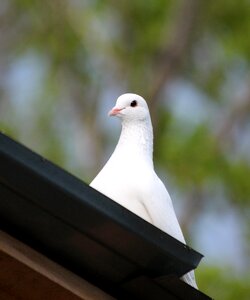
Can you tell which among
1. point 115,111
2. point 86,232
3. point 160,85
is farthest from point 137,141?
point 160,85

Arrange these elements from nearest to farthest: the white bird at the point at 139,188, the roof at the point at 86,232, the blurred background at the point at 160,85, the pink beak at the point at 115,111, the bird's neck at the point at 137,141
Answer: the roof at the point at 86,232 → the white bird at the point at 139,188 → the bird's neck at the point at 137,141 → the pink beak at the point at 115,111 → the blurred background at the point at 160,85

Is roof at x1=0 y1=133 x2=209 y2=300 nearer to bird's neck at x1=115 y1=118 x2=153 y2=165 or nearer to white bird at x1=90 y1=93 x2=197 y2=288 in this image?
white bird at x1=90 y1=93 x2=197 y2=288

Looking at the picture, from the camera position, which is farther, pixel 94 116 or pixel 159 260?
pixel 94 116

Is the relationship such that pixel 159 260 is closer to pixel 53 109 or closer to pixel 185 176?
pixel 185 176

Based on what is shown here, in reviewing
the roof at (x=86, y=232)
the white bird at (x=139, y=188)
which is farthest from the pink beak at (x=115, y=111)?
the roof at (x=86, y=232)

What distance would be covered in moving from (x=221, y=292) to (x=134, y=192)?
36.9ft

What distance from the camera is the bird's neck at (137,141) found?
5266 mm

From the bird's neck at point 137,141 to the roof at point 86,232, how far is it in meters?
1.47

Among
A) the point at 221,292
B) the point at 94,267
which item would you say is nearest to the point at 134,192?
the point at 94,267

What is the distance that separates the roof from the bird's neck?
58.1 inches

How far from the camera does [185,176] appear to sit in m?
16.7

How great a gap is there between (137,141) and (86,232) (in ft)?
5.99

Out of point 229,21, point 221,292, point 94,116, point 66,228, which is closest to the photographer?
point 66,228

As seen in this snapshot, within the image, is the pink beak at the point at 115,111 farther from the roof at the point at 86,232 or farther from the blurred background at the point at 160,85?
the blurred background at the point at 160,85
